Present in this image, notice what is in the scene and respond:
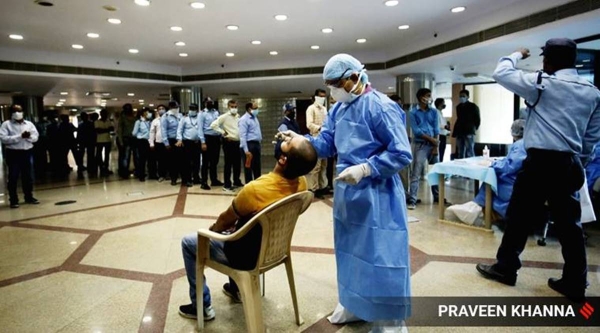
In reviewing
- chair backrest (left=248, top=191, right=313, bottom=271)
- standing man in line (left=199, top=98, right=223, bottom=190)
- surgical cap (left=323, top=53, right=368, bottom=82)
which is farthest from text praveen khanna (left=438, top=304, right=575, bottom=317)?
standing man in line (left=199, top=98, right=223, bottom=190)

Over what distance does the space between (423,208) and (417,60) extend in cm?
330

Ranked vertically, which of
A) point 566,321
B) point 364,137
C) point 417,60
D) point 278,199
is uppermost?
point 417,60

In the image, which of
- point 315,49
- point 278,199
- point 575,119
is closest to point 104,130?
point 315,49

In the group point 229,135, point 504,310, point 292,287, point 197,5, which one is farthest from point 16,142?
point 504,310

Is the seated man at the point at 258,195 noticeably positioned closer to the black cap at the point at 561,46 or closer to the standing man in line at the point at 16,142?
the black cap at the point at 561,46

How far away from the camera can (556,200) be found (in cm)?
227

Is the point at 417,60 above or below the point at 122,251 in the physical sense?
above

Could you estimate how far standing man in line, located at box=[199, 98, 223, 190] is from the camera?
21.0 ft

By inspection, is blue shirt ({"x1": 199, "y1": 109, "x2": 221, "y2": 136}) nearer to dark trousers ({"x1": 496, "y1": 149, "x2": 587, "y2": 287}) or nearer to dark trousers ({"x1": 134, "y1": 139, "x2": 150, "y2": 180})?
dark trousers ({"x1": 134, "y1": 139, "x2": 150, "y2": 180})

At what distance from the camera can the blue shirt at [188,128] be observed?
21.5 feet

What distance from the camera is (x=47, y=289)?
2.58 meters

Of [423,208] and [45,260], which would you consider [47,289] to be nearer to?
[45,260]

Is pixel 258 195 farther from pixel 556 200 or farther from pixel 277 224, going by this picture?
pixel 556 200

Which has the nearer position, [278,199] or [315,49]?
[278,199]
